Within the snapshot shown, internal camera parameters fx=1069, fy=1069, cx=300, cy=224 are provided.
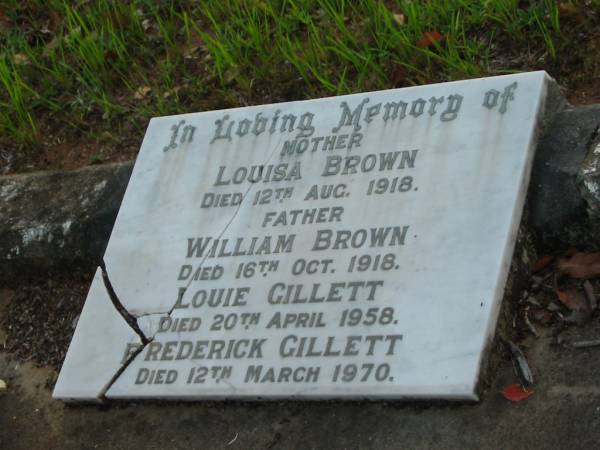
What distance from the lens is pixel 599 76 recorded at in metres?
3.23

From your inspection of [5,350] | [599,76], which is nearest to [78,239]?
[5,350]

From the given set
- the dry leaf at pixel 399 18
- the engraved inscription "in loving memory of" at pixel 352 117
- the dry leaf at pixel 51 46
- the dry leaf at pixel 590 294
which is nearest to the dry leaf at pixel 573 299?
the dry leaf at pixel 590 294

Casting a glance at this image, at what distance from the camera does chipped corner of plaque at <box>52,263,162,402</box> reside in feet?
9.53

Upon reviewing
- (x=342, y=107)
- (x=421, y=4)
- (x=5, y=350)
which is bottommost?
(x=5, y=350)

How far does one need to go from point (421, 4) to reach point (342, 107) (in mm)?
805

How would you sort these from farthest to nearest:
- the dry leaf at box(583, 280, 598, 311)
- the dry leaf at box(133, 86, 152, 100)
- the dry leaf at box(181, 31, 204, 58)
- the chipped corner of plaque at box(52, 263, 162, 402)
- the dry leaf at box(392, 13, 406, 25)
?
the dry leaf at box(181, 31, 204, 58) < the dry leaf at box(133, 86, 152, 100) < the dry leaf at box(392, 13, 406, 25) < the chipped corner of plaque at box(52, 263, 162, 402) < the dry leaf at box(583, 280, 598, 311)

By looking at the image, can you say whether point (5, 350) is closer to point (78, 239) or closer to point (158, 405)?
point (78, 239)

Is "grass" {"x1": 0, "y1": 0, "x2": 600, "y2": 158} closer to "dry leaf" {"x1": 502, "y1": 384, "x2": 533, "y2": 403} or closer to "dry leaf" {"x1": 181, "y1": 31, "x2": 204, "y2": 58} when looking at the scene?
"dry leaf" {"x1": 181, "y1": 31, "x2": 204, "y2": 58}

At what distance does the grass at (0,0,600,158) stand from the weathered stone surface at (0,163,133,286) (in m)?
0.40

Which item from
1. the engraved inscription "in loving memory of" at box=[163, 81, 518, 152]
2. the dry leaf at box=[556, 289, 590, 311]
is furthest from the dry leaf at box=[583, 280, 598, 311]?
the engraved inscription "in loving memory of" at box=[163, 81, 518, 152]

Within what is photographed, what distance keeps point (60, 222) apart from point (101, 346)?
657 millimetres

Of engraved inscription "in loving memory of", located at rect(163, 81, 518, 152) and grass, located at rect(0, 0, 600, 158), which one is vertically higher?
engraved inscription "in loving memory of", located at rect(163, 81, 518, 152)

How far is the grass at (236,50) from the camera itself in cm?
340

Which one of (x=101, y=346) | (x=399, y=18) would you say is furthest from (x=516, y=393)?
(x=399, y=18)
